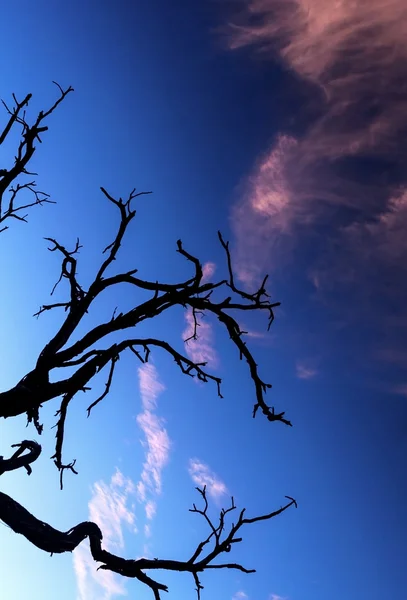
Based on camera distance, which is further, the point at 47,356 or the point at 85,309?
the point at 85,309

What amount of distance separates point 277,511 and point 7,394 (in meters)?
2.96

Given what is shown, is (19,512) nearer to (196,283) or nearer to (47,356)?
(47,356)

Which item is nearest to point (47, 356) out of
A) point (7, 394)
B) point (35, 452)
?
point (7, 394)

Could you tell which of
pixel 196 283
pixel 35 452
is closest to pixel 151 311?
pixel 196 283

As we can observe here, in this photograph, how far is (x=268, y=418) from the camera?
17.3ft

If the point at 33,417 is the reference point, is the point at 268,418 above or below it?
above

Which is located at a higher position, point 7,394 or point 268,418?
point 268,418

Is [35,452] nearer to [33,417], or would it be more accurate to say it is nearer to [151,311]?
[33,417]

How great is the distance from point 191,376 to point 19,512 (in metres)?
2.45

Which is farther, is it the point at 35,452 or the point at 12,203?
the point at 12,203

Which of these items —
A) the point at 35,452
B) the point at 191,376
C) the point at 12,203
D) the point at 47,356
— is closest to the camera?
the point at 47,356

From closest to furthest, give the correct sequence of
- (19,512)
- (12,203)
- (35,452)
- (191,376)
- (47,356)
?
(19,512) → (47,356) → (35,452) → (191,376) → (12,203)

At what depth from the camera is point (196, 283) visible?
5227mm

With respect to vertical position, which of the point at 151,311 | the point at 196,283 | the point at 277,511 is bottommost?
the point at 277,511
